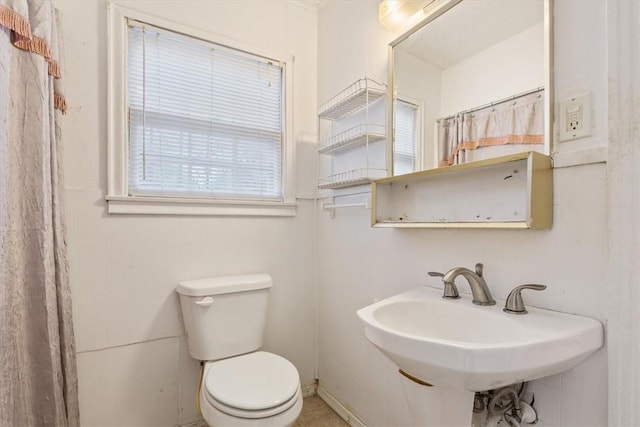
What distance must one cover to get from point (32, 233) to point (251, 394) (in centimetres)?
91

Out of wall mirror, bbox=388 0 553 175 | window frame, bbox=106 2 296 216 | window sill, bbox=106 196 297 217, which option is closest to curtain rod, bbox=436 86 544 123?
wall mirror, bbox=388 0 553 175

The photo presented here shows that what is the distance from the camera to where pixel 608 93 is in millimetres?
698

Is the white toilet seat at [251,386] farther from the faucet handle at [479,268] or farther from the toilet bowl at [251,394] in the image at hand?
the faucet handle at [479,268]

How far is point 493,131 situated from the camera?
3.32 ft

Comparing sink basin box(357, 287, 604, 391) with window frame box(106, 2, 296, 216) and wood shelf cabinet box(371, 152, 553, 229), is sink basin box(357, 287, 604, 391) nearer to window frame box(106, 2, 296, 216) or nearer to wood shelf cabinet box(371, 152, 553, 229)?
wood shelf cabinet box(371, 152, 553, 229)

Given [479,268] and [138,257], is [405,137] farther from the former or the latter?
[138,257]

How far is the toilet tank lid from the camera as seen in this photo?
4.79 ft

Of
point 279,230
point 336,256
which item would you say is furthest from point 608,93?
point 279,230

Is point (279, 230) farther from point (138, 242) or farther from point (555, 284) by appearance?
point (555, 284)

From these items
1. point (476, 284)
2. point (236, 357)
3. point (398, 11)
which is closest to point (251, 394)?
point (236, 357)

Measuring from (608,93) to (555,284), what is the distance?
1.58 feet

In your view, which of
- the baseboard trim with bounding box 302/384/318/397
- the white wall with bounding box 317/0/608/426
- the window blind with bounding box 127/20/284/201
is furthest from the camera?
the baseboard trim with bounding box 302/384/318/397

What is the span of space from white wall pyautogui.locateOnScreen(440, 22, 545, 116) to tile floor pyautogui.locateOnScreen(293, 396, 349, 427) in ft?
5.21

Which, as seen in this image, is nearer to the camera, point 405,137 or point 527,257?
point 527,257
